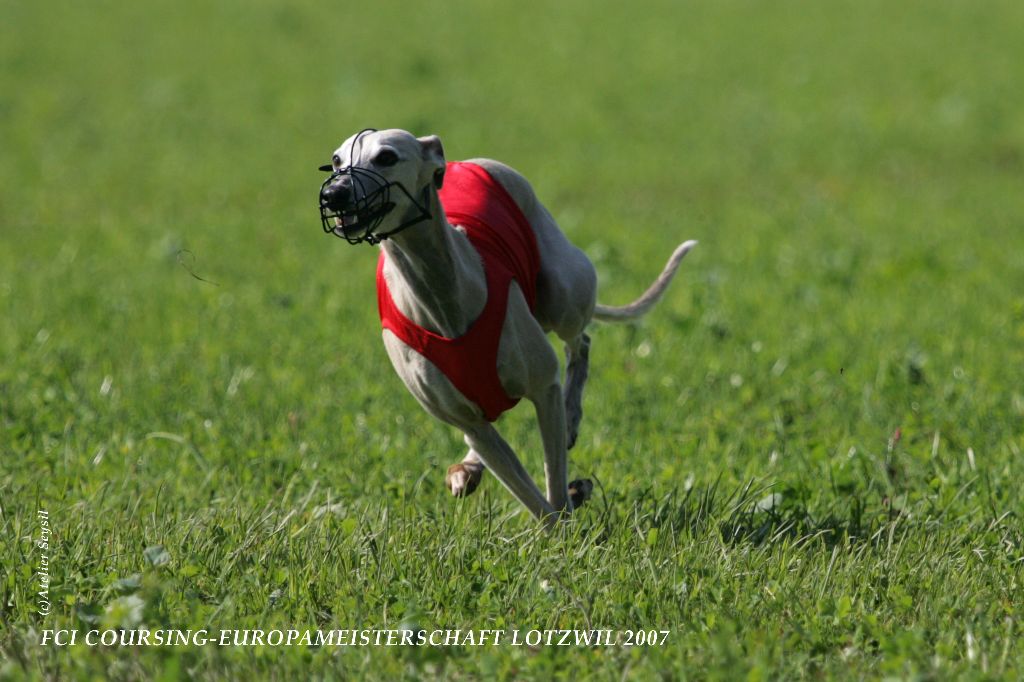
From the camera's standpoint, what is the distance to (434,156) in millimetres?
4543

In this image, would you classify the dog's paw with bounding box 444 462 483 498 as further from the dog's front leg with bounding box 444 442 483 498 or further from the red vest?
the red vest

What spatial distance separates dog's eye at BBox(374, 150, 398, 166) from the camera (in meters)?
4.27


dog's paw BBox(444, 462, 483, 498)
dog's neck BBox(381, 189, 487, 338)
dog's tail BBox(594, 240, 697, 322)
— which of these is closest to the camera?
dog's neck BBox(381, 189, 487, 338)

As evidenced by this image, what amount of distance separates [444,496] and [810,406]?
Answer: 8.06 ft

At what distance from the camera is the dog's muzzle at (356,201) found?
4.09 m

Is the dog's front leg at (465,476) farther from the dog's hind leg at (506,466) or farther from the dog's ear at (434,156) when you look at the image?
the dog's ear at (434,156)

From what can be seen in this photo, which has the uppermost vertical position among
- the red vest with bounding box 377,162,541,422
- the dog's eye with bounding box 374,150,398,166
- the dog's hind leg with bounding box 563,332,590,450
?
the dog's eye with bounding box 374,150,398,166

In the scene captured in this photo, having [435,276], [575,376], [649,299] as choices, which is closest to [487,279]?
[435,276]

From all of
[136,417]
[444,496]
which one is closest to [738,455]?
[444,496]

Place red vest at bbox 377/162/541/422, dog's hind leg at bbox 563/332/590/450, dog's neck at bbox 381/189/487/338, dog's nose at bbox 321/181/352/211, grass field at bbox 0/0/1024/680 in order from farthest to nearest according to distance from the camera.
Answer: dog's hind leg at bbox 563/332/590/450 < red vest at bbox 377/162/541/422 < dog's neck at bbox 381/189/487/338 < grass field at bbox 0/0/1024/680 < dog's nose at bbox 321/181/352/211

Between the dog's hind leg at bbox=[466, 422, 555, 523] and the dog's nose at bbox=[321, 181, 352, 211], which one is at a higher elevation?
the dog's nose at bbox=[321, 181, 352, 211]

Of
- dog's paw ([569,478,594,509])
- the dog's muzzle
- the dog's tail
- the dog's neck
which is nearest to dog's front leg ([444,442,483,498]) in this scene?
dog's paw ([569,478,594,509])

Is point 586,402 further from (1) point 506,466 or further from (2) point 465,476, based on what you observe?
(1) point 506,466

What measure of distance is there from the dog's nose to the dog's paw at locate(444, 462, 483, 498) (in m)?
1.66
